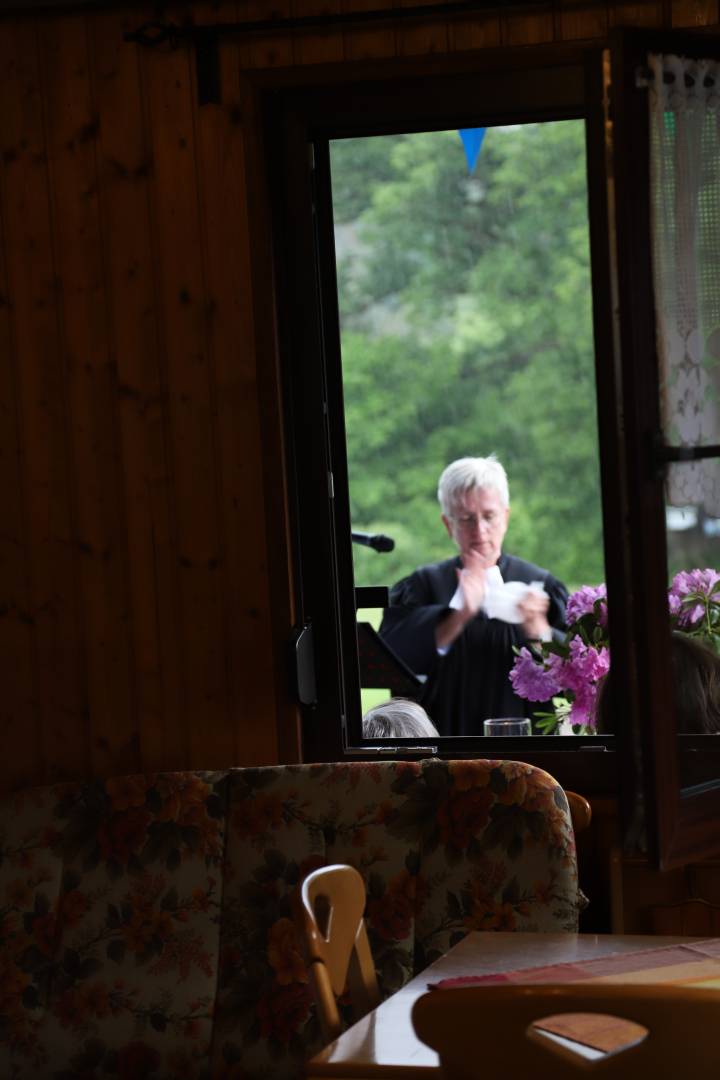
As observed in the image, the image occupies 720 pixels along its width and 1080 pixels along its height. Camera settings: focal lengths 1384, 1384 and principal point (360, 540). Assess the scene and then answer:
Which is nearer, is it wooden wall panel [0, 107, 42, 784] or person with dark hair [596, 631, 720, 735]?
person with dark hair [596, 631, 720, 735]

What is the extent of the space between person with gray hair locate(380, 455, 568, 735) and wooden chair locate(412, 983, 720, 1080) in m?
2.38

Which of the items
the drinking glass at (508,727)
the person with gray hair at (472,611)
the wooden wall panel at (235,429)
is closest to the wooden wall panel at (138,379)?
the wooden wall panel at (235,429)

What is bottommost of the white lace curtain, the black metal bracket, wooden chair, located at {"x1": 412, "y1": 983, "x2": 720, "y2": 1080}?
wooden chair, located at {"x1": 412, "y1": 983, "x2": 720, "y2": 1080}

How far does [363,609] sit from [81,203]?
3.58 ft

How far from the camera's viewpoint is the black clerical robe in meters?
3.74

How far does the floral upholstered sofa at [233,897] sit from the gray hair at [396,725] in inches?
14.3

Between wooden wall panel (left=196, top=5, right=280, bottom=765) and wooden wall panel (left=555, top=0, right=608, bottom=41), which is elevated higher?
wooden wall panel (left=555, top=0, right=608, bottom=41)

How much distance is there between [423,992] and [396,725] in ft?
4.21

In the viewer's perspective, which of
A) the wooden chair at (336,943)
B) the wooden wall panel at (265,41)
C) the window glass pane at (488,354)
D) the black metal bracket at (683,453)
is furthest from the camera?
the window glass pane at (488,354)

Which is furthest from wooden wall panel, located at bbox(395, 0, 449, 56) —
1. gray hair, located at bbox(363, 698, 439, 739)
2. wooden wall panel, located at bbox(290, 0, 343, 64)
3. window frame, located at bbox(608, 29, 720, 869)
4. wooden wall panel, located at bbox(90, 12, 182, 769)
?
gray hair, located at bbox(363, 698, 439, 739)

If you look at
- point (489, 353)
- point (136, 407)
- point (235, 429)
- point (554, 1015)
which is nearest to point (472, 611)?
point (235, 429)

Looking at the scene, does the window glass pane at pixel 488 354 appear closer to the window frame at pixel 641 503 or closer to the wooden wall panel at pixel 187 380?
the wooden wall panel at pixel 187 380

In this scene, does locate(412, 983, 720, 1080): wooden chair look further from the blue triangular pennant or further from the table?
the blue triangular pennant

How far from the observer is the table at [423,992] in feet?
5.12
